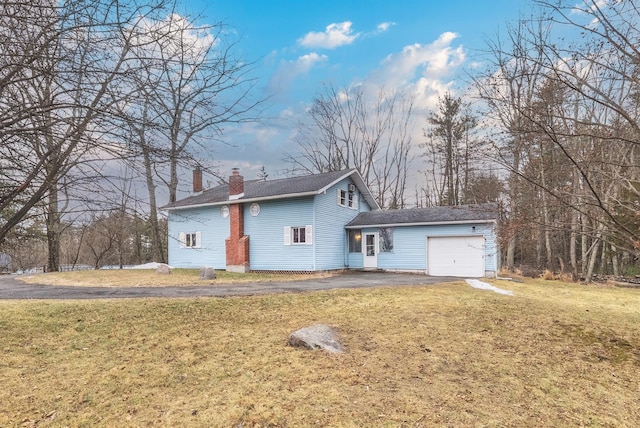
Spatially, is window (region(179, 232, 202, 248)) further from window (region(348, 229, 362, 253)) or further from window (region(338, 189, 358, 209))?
window (region(348, 229, 362, 253))

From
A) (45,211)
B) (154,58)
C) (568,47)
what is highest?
(568,47)

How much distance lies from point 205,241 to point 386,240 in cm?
971

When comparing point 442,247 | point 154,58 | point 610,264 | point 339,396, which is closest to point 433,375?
point 339,396

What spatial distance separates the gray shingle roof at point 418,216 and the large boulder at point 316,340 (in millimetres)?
11982

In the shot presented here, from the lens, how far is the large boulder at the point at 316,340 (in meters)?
5.08

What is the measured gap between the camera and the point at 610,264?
2605 cm

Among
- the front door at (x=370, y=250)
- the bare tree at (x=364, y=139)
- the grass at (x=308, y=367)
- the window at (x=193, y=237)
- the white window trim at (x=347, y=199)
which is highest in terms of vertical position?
the bare tree at (x=364, y=139)

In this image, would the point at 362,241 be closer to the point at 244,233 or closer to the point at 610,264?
the point at 244,233

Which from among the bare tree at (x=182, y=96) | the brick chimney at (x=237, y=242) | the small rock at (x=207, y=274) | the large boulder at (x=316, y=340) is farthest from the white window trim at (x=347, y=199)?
the bare tree at (x=182, y=96)

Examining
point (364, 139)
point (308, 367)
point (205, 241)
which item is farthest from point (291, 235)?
point (364, 139)

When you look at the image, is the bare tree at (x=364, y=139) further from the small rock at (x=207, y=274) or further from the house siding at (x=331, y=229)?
the small rock at (x=207, y=274)

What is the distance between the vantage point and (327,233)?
1833 cm

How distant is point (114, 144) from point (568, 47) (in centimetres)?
577

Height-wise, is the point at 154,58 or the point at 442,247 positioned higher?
the point at 154,58
